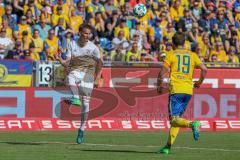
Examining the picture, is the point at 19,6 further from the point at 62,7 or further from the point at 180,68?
the point at 180,68

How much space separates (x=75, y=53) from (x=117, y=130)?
5737 mm

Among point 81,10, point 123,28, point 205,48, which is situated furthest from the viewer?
point 205,48

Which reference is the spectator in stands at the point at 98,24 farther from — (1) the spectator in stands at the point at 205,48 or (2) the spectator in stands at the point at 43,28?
(1) the spectator in stands at the point at 205,48

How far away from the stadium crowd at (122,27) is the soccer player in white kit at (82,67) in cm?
752

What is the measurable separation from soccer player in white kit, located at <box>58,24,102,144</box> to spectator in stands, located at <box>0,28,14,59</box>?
24.9 ft

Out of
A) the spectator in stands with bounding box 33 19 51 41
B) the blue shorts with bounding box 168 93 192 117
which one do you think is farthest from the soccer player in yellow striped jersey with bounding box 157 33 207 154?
the spectator in stands with bounding box 33 19 51 41

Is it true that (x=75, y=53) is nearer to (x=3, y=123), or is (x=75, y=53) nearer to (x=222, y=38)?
(x=3, y=123)

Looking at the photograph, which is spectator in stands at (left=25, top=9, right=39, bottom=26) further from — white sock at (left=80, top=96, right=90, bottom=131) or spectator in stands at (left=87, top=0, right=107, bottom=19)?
white sock at (left=80, top=96, right=90, bottom=131)

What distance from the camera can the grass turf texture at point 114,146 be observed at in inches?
589

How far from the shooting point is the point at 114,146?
17516mm

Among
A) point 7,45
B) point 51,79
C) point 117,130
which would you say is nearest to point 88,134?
point 117,130

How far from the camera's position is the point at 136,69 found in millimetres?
25859

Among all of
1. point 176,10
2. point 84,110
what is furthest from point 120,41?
point 84,110

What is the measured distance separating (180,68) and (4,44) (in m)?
11.2
